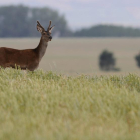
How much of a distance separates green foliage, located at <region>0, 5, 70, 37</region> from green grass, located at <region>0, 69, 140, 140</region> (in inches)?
2440

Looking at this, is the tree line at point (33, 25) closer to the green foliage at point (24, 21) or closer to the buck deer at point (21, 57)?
the green foliage at point (24, 21)

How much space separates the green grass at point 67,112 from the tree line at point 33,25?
2440 inches

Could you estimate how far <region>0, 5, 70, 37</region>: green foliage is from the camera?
7106 cm

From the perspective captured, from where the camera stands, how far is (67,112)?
22.6ft

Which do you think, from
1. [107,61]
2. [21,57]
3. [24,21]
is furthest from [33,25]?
[21,57]

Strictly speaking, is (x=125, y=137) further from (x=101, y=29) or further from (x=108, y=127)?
(x=101, y=29)

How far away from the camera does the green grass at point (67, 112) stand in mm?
5774

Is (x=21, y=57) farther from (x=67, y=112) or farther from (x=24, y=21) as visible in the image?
Answer: (x=24, y=21)

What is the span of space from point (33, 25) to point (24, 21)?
3119 millimetres

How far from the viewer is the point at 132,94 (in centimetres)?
824

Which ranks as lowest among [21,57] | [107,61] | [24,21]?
[107,61]

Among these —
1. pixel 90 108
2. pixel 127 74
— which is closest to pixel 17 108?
pixel 90 108

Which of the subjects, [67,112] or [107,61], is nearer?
[67,112]

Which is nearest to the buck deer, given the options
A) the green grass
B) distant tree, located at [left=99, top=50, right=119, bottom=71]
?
the green grass
